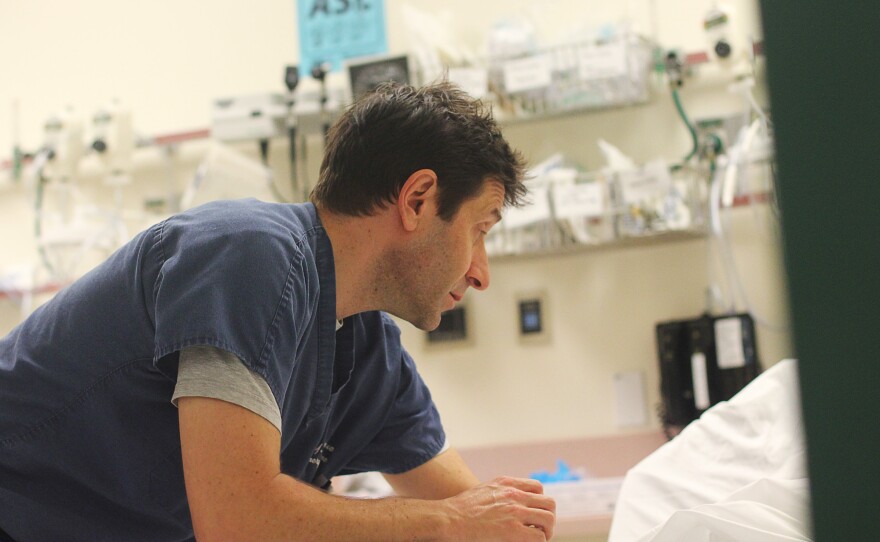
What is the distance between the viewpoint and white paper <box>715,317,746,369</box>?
97.8 inches

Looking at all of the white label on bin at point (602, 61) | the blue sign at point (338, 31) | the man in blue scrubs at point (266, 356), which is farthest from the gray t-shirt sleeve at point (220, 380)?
the blue sign at point (338, 31)

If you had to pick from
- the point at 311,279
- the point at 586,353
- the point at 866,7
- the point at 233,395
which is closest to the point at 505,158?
the point at 311,279

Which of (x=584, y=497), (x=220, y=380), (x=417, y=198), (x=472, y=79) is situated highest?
(x=472, y=79)

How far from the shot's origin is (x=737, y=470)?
153cm

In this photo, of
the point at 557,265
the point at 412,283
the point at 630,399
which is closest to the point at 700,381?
the point at 630,399

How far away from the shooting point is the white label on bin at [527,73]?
103 inches

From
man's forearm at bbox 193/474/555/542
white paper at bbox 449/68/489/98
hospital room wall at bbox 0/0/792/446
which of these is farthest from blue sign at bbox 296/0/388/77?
man's forearm at bbox 193/474/555/542

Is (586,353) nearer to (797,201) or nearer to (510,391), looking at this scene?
(510,391)

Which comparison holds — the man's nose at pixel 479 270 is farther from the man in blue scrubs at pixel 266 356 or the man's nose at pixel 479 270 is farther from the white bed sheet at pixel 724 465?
the white bed sheet at pixel 724 465

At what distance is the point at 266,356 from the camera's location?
108 cm

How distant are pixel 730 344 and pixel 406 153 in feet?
→ 4.75

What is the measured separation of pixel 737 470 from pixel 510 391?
4.47ft

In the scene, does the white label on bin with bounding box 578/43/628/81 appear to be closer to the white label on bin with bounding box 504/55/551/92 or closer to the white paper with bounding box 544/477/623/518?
the white label on bin with bounding box 504/55/551/92

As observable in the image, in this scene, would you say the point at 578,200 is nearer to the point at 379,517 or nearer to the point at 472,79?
the point at 472,79
